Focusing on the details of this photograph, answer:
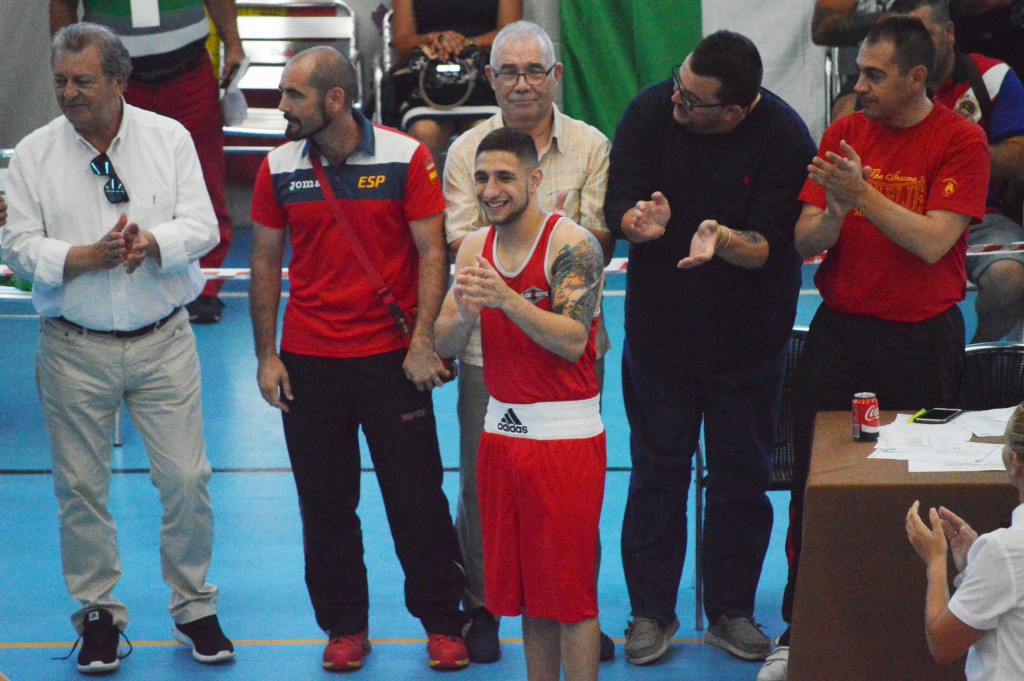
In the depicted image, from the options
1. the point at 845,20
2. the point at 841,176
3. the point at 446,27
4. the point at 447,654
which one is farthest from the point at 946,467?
the point at 446,27

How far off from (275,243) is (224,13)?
4106mm

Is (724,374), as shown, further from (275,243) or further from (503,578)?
(275,243)

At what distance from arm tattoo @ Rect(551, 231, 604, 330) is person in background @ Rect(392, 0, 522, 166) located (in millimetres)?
5035

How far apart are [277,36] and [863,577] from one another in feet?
24.9

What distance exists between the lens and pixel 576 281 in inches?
145

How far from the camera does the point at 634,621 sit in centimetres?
456

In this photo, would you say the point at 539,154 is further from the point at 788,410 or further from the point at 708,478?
the point at 788,410

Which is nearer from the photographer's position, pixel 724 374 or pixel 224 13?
pixel 724 374

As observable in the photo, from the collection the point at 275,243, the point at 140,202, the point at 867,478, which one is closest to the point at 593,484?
the point at 867,478

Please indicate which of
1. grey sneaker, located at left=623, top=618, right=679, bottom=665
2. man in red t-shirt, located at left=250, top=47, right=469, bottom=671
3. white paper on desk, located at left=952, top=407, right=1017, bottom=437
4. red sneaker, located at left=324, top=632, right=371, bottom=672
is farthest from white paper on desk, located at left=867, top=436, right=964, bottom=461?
red sneaker, located at left=324, top=632, right=371, bottom=672

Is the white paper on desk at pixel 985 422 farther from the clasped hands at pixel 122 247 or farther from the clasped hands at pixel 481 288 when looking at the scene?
the clasped hands at pixel 122 247

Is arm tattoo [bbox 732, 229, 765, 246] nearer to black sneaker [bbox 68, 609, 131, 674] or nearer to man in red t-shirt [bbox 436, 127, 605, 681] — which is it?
man in red t-shirt [bbox 436, 127, 605, 681]

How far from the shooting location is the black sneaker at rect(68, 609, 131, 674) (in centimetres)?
442

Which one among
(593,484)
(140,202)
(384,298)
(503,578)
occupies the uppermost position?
(140,202)
